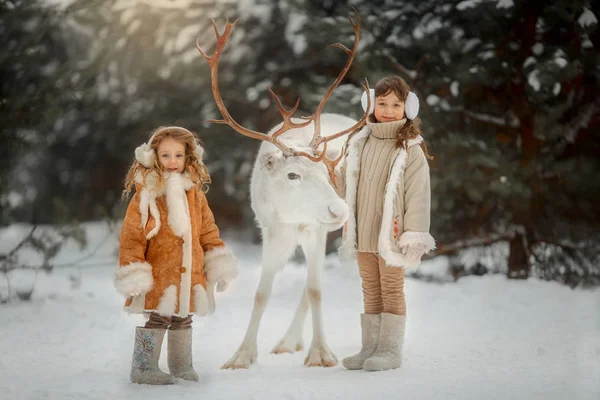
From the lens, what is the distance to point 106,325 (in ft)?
16.5

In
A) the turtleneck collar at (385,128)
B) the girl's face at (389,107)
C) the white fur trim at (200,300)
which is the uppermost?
the girl's face at (389,107)

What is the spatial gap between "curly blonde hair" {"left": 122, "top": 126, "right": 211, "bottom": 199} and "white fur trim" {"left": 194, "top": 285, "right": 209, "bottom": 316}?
58 centimetres

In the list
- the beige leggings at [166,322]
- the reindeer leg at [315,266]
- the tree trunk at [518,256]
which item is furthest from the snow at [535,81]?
the beige leggings at [166,322]

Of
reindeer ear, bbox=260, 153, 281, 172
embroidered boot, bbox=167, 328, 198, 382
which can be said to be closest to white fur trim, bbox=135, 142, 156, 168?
reindeer ear, bbox=260, 153, 281, 172

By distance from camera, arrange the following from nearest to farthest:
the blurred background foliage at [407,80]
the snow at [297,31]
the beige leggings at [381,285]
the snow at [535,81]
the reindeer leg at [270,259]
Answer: the beige leggings at [381,285] → the reindeer leg at [270,259] → the blurred background foliage at [407,80] → the snow at [535,81] → the snow at [297,31]

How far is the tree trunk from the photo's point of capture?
7241mm

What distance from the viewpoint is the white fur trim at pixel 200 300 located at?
137 inches

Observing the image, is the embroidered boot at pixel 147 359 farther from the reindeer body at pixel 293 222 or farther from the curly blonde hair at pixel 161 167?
the curly blonde hair at pixel 161 167

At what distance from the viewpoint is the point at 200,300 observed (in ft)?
11.5

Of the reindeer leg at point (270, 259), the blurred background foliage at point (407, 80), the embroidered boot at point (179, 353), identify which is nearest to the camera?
the embroidered boot at point (179, 353)

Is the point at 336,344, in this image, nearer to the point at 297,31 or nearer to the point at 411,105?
the point at 411,105

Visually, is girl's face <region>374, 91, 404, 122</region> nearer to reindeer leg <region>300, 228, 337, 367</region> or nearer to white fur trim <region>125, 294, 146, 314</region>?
reindeer leg <region>300, 228, 337, 367</region>

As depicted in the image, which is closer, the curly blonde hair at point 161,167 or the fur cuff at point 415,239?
the curly blonde hair at point 161,167

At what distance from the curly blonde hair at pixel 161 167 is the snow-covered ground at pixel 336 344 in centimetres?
107
